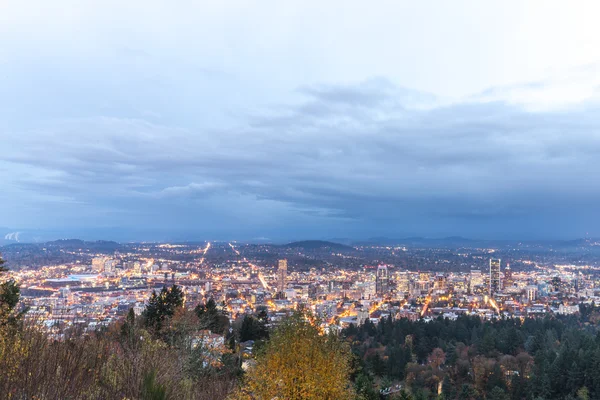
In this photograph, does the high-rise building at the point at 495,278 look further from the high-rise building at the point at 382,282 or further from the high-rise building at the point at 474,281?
the high-rise building at the point at 382,282

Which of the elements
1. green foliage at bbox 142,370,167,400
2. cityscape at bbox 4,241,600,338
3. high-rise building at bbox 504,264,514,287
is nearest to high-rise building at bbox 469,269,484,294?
cityscape at bbox 4,241,600,338

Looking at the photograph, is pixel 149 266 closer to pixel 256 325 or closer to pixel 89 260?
pixel 89 260

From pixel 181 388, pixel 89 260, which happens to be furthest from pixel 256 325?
pixel 89 260

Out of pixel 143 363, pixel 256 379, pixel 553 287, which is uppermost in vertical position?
pixel 143 363

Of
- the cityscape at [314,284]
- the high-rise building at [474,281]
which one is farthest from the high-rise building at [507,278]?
the high-rise building at [474,281]

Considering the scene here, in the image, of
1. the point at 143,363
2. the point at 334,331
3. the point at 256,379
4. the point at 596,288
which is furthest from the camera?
the point at 596,288

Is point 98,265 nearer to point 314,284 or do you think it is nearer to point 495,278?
point 314,284
